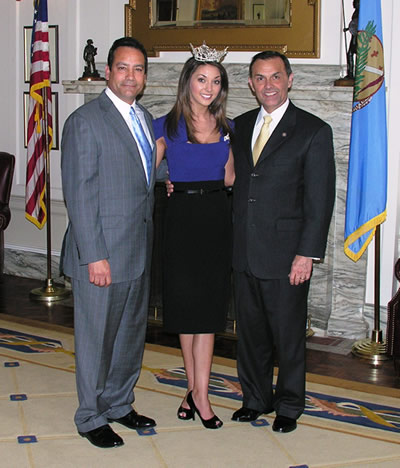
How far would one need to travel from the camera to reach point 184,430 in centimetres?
356

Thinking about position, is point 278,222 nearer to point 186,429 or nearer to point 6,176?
point 186,429

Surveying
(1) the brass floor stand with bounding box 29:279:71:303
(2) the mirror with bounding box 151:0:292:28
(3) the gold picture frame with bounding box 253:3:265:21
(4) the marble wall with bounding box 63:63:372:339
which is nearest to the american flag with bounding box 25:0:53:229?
(1) the brass floor stand with bounding box 29:279:71:303

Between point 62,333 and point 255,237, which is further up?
point 255,237

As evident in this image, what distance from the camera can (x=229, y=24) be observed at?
5.31 meters

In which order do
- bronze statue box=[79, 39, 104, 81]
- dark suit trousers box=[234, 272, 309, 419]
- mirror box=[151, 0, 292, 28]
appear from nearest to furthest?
dark suit trousers box=[234, 272, 309, 419] < mirror box=[151, 0, 292, 28] < bronze statue box=[79, 39, 104, 81]

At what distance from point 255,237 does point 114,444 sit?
1133mm

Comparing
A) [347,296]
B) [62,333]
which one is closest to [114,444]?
[62,333]

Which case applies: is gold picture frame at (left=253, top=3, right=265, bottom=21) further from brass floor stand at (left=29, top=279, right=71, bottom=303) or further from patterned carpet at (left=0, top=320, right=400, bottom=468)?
brass floor stand at (left=29, top=279, right=71, bottom=303)

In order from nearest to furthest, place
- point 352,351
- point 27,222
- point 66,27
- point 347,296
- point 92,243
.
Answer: point 92,243
point 352,351
point 347,296
point 66,27
point 27,222

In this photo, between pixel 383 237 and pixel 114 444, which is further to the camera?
pixel 383 237

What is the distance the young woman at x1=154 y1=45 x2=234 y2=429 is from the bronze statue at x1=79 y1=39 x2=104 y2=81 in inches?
100

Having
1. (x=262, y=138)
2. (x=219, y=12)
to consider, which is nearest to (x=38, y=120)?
(x=219, y=12)

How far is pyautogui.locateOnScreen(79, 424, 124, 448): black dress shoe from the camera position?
3348mm

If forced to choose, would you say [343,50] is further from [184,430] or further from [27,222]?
[27,222]
